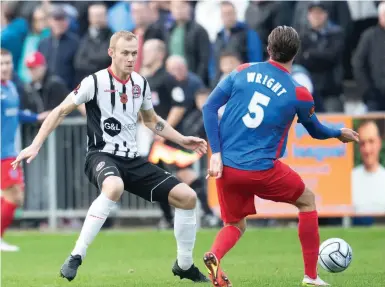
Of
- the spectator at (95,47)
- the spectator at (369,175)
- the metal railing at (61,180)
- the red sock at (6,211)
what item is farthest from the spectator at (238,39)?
the red sock at (6,211)

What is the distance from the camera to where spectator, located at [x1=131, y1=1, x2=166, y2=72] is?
58.7ft

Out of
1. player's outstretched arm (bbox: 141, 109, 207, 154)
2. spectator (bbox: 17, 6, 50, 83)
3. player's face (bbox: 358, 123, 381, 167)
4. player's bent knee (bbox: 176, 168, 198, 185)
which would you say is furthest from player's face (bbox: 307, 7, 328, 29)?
player's outstretched arm (bbox: 141, 109, 207, 154)

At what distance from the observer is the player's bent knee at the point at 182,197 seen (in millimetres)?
9969

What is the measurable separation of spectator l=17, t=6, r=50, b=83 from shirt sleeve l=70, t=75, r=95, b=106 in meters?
9.08

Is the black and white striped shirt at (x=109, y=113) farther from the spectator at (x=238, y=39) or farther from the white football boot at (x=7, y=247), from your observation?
the spectator at (x=238, y=39)

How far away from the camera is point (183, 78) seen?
16875 millimetres

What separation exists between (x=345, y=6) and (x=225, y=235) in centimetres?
858

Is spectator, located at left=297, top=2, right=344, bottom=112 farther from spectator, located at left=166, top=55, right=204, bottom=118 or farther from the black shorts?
the black shorts

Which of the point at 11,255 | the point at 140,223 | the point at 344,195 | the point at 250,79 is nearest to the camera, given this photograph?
the point at 250,79

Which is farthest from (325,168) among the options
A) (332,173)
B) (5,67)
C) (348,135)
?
(348,135)

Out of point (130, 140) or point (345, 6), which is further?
point (345, 6)

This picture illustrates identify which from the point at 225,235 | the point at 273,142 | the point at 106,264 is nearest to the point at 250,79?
the point at 273,142

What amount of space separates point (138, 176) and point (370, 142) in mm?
6969

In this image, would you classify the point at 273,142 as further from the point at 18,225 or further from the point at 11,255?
the point at 18,225
